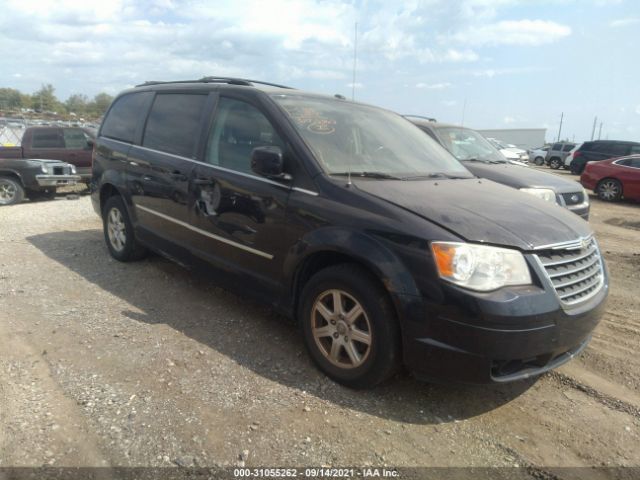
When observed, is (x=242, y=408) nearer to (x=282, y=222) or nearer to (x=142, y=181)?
(x=282, y=222)

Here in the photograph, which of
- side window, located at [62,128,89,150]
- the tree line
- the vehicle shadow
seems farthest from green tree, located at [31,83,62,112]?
the vehicle shadow

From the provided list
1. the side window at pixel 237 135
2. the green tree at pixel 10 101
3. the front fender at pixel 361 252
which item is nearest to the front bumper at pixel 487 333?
the front fender at pixel 361 252

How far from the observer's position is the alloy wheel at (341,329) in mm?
2992

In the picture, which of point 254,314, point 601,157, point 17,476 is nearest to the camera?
point 17,476

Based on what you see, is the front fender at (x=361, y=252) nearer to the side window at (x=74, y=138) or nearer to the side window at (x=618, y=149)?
the side window at (x=74, y=138)

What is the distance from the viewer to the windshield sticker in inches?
141

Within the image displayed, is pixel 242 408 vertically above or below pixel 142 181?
below

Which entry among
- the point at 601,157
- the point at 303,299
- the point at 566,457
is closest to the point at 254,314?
the point at 303,299

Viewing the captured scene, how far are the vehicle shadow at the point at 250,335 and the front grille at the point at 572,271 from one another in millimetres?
782

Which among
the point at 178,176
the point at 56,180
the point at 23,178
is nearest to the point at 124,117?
the point at 178,176

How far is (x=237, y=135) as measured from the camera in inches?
154

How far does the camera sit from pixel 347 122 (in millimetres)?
3895

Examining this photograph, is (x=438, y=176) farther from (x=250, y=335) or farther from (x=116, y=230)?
(x=116, y=230)

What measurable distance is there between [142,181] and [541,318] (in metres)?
3.86
